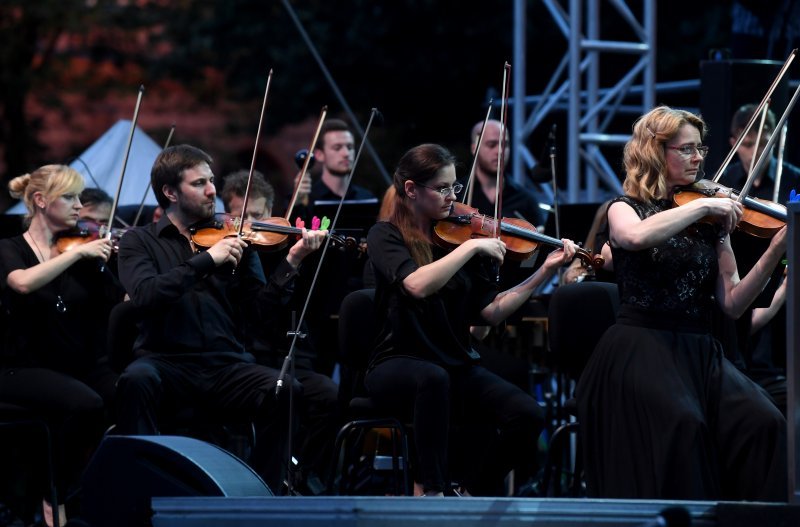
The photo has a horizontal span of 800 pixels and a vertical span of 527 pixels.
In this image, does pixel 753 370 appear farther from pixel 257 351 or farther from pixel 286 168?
pixel 286 168

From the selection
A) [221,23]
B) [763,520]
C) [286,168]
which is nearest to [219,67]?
[221,23]

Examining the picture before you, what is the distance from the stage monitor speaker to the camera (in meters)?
5.87

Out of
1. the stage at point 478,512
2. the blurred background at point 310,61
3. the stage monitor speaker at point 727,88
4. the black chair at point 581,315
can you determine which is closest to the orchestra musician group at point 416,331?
the black chair at point 581,315

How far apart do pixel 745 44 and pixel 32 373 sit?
410 centimetres

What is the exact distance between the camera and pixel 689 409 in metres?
3.62

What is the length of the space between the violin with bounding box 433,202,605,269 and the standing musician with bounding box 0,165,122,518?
1.26 meters

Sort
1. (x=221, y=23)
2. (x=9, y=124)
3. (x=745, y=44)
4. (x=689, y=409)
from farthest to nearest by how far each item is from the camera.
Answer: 1. (x=9, y=124)
2. (x=221, y=23)
3. (x=745, y=44)
4. (x=689, y=409)

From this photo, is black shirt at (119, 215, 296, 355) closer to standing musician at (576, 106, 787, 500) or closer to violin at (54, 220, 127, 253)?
violin at (54, 220, 127, 253)

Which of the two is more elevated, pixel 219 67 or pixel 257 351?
pixel 219 67

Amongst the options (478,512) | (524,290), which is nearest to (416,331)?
(524,290)

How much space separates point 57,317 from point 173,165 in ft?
2.28

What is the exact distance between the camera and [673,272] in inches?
148

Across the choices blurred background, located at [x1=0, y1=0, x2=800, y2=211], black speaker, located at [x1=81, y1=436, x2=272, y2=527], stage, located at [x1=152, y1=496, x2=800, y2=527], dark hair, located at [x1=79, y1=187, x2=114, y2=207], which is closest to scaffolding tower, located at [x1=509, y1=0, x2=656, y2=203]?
blurred background, located at [x1=0, y1=0, x2=800, y2=211]

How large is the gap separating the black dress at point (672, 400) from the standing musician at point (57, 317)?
1838mm
